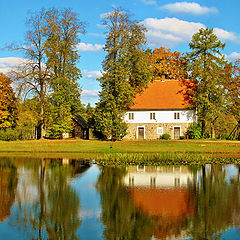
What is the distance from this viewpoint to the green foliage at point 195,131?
5066 centimetres

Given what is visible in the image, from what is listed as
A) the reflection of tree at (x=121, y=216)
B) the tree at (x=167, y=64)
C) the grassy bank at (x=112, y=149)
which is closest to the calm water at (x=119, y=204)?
the reflection of tree at (x=121, y=216)

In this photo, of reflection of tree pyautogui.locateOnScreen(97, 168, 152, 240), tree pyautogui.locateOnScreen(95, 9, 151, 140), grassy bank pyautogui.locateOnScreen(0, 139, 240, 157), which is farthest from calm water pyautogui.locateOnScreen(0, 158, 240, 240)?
tree pyautogui.locateOnScreen(95, 9, 151, 140)

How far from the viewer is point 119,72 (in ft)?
160

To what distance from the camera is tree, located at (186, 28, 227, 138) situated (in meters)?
50.7

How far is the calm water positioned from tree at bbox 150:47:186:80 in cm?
4123

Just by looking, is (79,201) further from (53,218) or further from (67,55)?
(67,55)

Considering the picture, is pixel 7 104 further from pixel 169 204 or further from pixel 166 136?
pixel 169 204

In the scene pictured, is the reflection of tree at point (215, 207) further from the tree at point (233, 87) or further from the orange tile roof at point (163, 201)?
the tree at point (233, 87)

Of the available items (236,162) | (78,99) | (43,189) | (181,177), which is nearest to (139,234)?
(43,189)

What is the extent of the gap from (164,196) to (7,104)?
4177 centimetres

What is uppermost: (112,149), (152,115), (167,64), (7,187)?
(167,64)

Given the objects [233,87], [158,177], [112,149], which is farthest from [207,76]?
[158,177]

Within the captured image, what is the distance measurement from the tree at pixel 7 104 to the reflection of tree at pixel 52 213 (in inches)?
1363

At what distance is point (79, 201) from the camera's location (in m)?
13.9
